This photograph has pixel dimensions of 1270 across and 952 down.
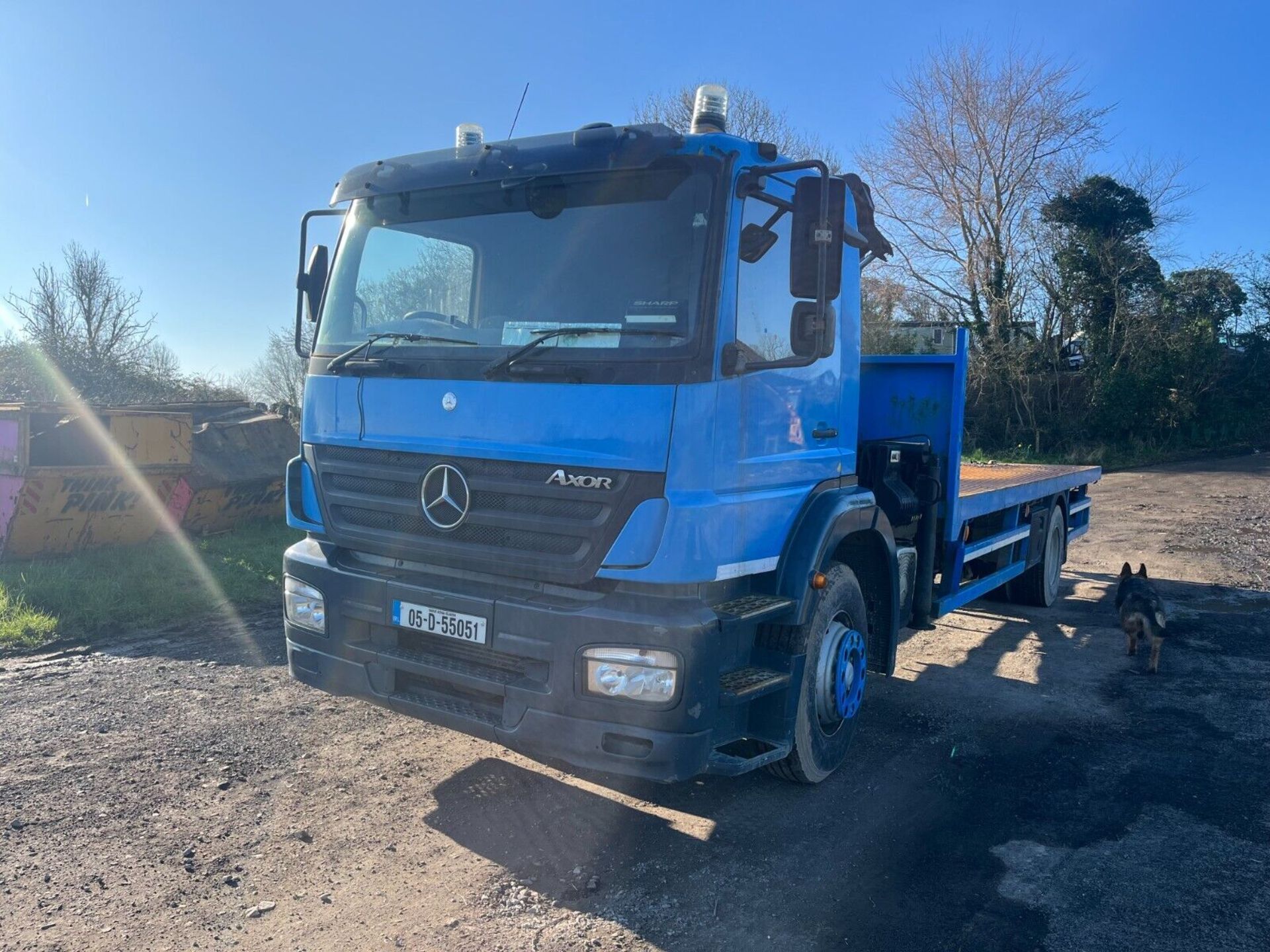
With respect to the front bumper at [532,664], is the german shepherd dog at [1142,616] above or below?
below

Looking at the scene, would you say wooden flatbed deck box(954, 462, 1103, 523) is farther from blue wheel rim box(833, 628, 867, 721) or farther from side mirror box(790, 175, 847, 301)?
side mirror box(790, 175, 847, 301)

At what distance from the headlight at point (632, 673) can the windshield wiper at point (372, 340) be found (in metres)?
1.48

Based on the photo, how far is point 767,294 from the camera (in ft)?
12.3

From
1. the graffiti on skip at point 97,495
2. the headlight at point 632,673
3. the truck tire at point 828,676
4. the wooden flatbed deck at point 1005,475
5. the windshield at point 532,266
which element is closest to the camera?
the headlight at point 632,673

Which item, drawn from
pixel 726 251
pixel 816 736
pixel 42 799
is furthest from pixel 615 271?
pixel 42 799

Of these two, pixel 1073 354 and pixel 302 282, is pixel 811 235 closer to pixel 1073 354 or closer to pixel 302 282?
pixel 302 282

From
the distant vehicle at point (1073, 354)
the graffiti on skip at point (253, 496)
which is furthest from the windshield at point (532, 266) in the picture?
the distant vehicle at point (1073, 354)

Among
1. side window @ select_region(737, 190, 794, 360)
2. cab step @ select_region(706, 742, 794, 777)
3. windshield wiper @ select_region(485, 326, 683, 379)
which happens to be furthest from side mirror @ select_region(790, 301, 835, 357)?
cab step @ select_region(706, 742, 794, 777)

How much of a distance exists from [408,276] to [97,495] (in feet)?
23.4

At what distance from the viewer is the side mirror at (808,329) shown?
11.6ft

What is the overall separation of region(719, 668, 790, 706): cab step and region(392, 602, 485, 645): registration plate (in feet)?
3.15

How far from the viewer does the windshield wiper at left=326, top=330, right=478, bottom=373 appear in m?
3.85

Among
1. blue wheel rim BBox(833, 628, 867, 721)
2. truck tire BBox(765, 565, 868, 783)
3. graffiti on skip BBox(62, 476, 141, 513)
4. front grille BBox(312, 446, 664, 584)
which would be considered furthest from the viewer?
graffiti on skip BBox(62, 476, 141, 513)

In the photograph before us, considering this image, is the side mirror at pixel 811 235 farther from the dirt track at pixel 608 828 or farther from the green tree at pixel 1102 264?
the green tree at pixel 1102 264
